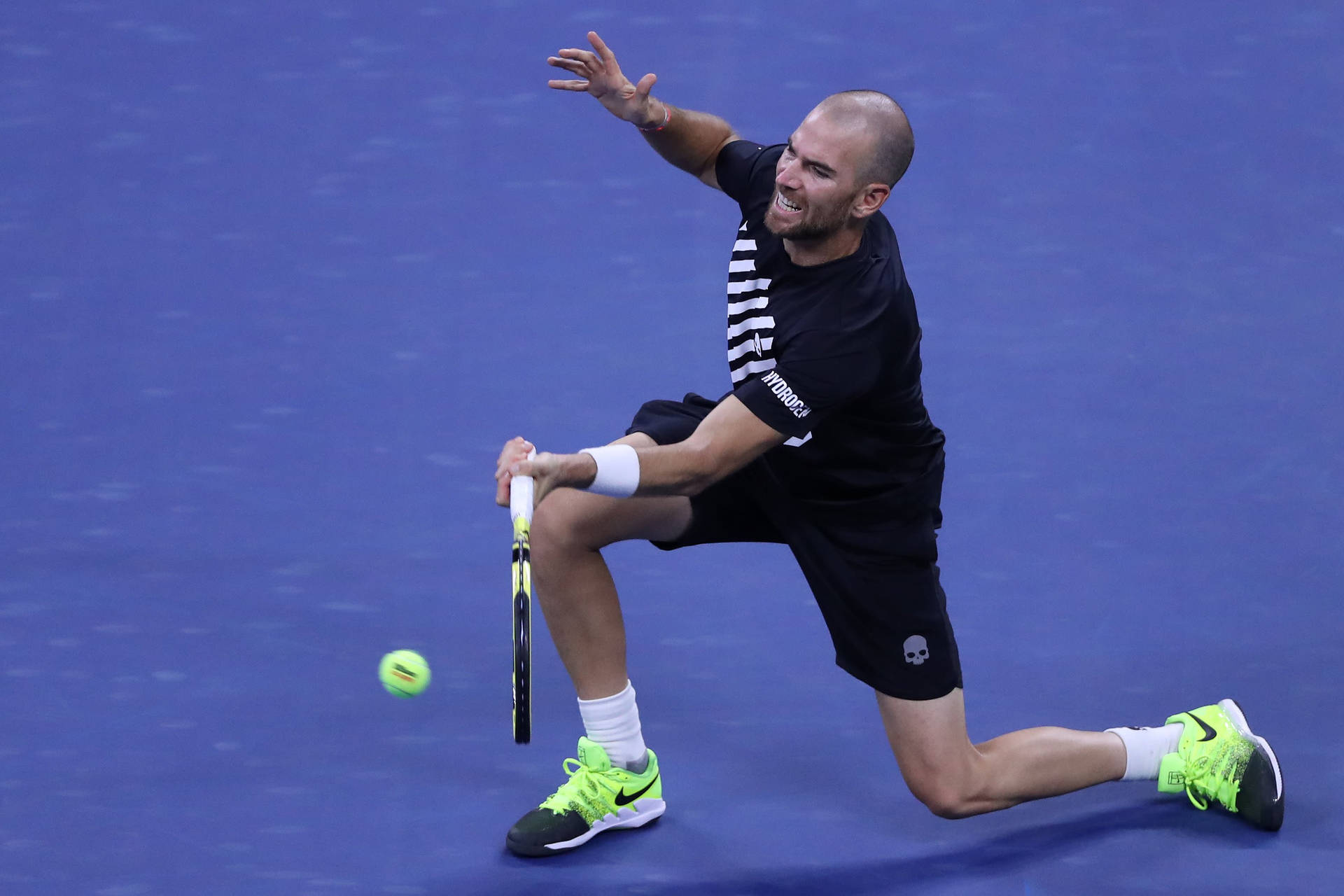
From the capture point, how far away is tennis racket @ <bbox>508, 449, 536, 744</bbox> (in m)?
2.81

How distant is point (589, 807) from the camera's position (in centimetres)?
358

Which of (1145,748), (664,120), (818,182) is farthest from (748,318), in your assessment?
(1145,748)

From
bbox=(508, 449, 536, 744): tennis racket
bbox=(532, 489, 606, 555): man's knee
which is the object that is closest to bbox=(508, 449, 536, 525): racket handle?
bbox=(508, 449, 536, 744): tennis racket

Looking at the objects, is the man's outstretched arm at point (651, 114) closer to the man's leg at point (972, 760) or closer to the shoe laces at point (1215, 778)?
the man's leg at point (972, 760)

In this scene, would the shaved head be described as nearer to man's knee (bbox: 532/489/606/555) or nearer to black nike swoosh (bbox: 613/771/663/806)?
man's knee (bbox: 532/489/606/555)

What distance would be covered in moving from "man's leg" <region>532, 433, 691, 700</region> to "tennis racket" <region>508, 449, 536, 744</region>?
2.17 ft

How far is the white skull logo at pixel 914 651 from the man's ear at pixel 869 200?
0.89 metres

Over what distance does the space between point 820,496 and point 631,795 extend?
2.62 ft

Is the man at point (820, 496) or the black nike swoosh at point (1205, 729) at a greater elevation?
the man at point (820, 496)

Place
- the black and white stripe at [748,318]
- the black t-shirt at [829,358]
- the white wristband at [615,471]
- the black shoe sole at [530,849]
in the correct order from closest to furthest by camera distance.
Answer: the white wristband at [615,471], the black t-shirt at [829,358], the black and white stripe at [748,318], the black shoe sole at [530,849]

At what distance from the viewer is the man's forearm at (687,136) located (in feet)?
12.1

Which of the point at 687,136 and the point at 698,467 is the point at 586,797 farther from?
the point at 687,136

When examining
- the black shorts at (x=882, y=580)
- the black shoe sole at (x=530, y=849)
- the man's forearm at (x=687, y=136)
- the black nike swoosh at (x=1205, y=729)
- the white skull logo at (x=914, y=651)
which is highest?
the man's forearm at (x=687, y=136)

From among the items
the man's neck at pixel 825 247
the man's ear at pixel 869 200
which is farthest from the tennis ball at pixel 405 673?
the man's ear at pixel 869 200
